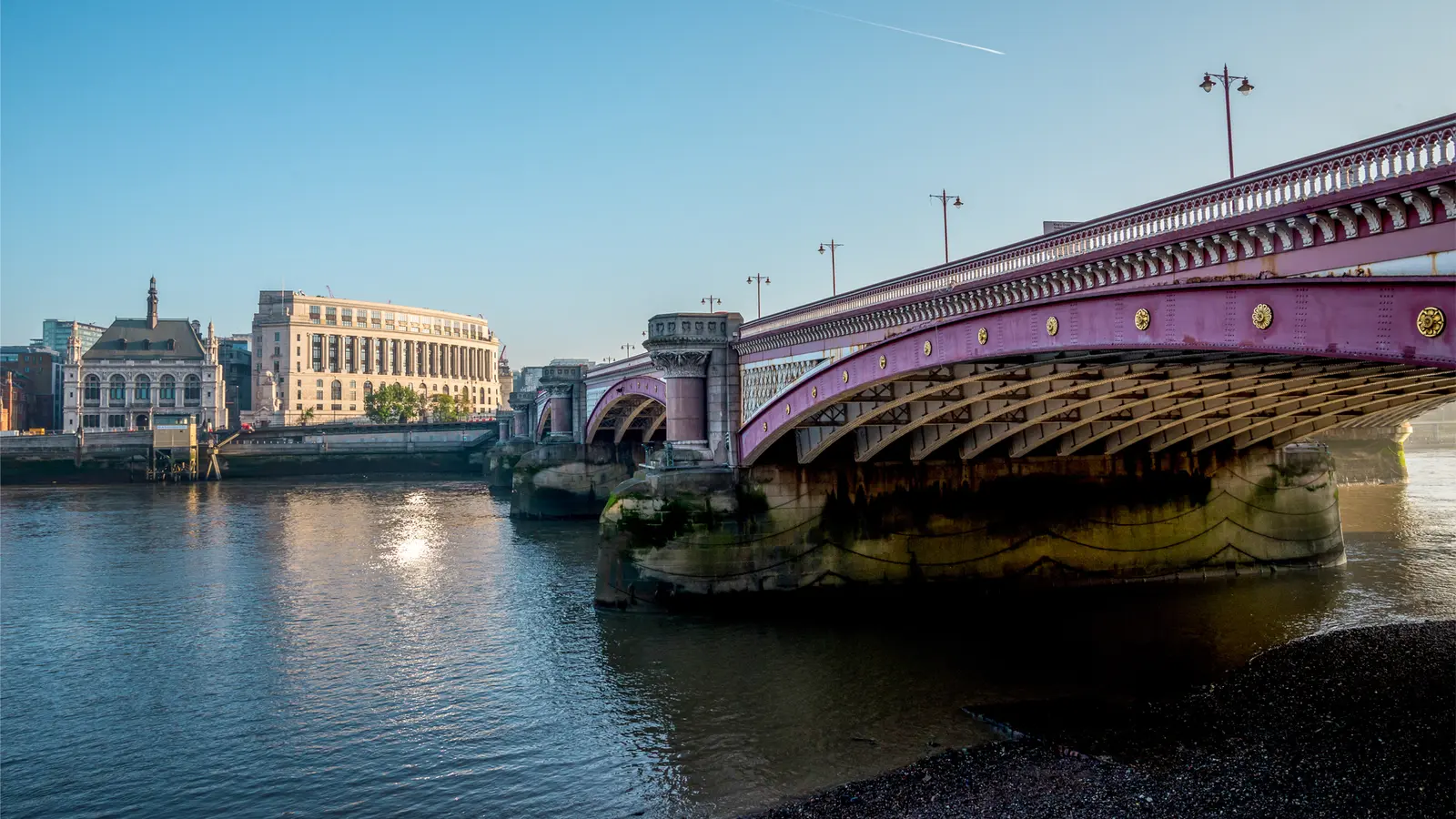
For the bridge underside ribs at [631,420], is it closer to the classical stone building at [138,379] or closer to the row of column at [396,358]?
the classical stone building at [138,379]

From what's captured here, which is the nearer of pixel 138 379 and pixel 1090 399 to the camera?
pixel 1090 399

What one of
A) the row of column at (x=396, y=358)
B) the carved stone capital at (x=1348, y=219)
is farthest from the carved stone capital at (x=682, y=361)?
the row of column at (x=396, y=358)

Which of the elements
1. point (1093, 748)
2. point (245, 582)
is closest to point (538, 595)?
point (245, 582)

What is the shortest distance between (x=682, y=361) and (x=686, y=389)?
2.63 ft

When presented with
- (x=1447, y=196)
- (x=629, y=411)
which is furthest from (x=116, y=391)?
(x=1447, y=196)

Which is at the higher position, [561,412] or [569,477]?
[561,412]

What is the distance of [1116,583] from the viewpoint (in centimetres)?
2455

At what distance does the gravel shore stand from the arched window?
4790 inches

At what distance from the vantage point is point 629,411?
4369 centimetres

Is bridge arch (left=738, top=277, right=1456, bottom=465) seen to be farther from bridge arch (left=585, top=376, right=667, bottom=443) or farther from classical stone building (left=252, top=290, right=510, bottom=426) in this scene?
classical stone building (left=252, top=290, right=510, bottom=426)

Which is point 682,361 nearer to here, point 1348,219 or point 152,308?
point 1348,219

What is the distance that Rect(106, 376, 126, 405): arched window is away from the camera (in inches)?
4326

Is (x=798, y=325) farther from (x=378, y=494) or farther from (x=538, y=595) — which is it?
(x=378, y=494)

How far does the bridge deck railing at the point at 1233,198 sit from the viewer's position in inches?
350
